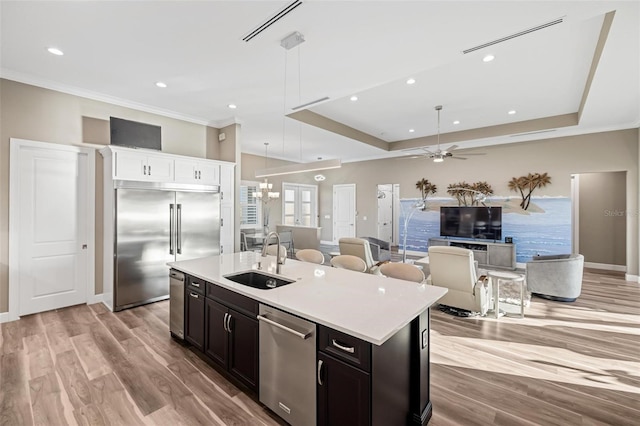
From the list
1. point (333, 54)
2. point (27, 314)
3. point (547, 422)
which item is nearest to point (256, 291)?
point (547, 422)

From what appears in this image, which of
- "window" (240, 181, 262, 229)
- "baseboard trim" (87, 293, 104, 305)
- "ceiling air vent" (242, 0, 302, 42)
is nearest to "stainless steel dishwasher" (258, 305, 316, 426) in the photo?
"ceiling air vent" (242, 0, 302, 42)

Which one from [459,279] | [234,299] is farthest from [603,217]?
[234,299]

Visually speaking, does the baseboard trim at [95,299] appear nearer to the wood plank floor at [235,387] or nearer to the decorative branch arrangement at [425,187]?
the wood plank floor at [235,387]

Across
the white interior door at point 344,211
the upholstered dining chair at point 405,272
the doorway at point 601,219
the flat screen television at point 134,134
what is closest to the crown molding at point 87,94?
the flat screen television at point 134,134

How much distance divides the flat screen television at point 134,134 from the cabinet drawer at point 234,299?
304 centimetres

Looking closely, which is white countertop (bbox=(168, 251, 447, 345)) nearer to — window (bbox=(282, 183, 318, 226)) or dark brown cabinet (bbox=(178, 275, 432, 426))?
dark brown cabinet (bbox=(178, 275, 432, 426))

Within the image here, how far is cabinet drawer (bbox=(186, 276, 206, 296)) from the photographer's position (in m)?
2.69

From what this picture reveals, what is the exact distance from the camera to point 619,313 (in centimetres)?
401

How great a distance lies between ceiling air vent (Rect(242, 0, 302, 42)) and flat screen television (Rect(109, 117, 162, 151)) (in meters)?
2.64

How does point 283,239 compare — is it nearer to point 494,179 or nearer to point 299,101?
point 299,101

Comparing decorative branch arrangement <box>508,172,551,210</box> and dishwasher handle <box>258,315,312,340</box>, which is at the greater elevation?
decorative branch arrangement <box>508,172,551,210</box>

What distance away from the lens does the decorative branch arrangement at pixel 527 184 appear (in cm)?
658

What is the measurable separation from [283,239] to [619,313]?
6.54 meters

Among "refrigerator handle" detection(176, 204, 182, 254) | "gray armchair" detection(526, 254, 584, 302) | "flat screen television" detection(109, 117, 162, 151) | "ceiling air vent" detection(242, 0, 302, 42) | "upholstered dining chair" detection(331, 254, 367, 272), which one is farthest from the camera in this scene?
"refrigerator handle" detection(176, 204, 182, 254)
